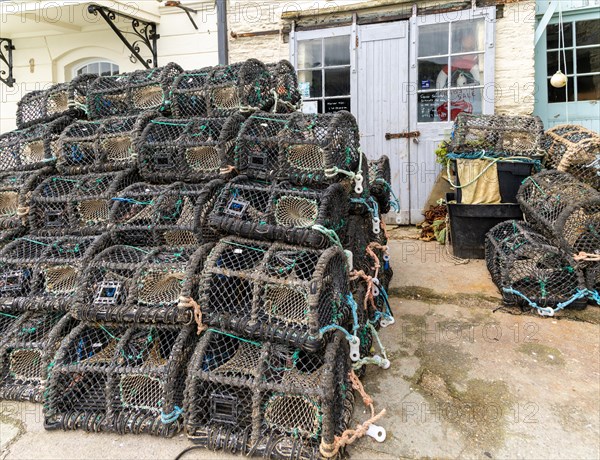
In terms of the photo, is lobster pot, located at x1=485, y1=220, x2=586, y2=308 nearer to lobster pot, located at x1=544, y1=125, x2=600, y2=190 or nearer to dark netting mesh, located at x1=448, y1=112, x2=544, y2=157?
lobster pot, located at x1=544, y1=125, x2=600, y2=190

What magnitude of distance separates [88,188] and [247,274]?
5.36 ft

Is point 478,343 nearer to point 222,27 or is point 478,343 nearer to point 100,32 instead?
point 222,27

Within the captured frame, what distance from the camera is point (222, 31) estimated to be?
6.45 m

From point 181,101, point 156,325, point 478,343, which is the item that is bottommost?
point 478,343

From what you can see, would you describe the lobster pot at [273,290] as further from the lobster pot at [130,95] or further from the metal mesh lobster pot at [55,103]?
the metal mesh lobster pot at [55,103]

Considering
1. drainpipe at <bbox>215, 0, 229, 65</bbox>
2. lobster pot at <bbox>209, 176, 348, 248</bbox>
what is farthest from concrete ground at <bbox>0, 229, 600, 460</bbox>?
drainpipe at <bbox>215, 0, 229, 65</bbox>

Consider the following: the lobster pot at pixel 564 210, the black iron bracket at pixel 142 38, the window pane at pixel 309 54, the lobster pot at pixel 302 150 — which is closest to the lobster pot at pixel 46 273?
the lobster pot at pixel 302 150

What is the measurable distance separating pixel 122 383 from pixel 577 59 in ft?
22.4

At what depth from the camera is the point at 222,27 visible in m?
6.45

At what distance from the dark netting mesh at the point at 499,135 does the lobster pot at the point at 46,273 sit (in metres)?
3.68

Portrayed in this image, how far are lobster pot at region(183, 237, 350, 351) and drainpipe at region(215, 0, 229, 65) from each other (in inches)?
195

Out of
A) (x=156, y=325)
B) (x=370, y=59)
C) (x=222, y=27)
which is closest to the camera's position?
(x=156, y=325)

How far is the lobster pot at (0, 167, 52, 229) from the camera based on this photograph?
3062mm

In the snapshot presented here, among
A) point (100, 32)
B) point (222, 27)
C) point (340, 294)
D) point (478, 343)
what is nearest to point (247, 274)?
point (340, 294)
